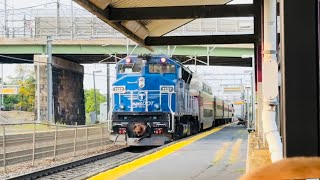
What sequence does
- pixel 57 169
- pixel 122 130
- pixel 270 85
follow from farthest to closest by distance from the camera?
pixel 122 130
pixel 57 169
pixel 270 85

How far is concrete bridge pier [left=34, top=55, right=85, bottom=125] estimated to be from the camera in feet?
152

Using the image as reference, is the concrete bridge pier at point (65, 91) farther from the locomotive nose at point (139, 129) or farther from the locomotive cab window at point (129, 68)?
the locomotive nose at point (139, 129)

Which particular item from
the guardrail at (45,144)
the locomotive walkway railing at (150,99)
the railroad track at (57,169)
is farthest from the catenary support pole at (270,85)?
the locomotive walkway railing at (150,99)

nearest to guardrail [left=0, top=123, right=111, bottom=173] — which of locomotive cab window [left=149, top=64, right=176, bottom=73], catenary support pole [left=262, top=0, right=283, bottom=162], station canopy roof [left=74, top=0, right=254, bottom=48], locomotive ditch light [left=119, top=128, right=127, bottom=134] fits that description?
locomotive ditch light [left=119, top=128, right=127, bottom=134]

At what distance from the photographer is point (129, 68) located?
70.7 ft

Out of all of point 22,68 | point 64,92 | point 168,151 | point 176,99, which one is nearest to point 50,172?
point 168,151

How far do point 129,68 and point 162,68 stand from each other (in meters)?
1.45

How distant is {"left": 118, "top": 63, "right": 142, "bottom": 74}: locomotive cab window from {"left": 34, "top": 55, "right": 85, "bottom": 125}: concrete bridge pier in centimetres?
2420

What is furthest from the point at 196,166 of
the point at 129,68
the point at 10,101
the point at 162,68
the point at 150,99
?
the point at 10,101

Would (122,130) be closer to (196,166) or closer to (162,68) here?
(162,68)

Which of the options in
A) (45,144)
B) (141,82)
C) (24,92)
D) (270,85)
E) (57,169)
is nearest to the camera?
(270,85)

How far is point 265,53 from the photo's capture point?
350 inches

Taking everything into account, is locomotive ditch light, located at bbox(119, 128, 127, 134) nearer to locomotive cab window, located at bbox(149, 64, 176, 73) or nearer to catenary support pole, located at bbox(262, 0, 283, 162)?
locomotive cab window, located at bbox(149, 64, 176, 73)

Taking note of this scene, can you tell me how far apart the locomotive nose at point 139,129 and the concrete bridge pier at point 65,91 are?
991 inches
